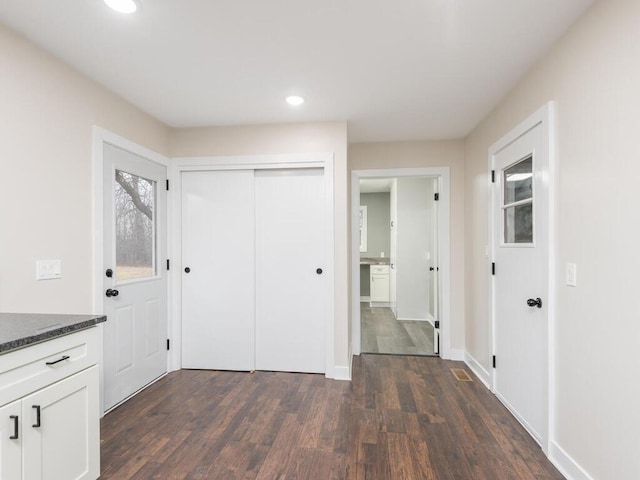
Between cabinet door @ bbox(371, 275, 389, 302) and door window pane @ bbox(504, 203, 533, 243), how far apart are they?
422 centimetres

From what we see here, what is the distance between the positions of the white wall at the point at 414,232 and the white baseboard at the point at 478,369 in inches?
75.3

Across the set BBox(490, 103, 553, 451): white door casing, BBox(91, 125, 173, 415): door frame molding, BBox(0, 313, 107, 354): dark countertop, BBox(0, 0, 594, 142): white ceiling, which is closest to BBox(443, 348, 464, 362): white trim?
BBox(490, 103, 553, 451): white door casing

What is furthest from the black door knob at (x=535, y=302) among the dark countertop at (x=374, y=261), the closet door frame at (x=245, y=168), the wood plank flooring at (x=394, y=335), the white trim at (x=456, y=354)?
the dark countertop at (x=374, y=261)

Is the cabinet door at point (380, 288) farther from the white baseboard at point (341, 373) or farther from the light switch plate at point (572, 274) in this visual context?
the light switch plate at point (572, 274)

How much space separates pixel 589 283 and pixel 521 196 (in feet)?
3.06

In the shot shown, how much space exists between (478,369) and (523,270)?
136 cm

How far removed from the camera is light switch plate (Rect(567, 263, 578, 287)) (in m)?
1.81

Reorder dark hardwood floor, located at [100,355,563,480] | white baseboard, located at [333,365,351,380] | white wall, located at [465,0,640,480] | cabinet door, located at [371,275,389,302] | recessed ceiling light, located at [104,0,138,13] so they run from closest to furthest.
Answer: white wall, located at [465,0,640,480] → recessed ceiling light, located at [104,0,138,13] → dark hardwood floor, located at [100,355,563,480] → white baseboard, located at [333,365,351,380] → cabinet door, located at [371,275,389,302]

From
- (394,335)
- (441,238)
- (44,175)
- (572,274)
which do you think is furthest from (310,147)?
(394,335)

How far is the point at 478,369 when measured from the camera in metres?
3.28

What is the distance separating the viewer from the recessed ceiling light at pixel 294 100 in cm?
270

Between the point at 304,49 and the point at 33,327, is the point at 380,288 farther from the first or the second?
the point at 33,327

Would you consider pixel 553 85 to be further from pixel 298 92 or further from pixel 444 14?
pixel 298 92

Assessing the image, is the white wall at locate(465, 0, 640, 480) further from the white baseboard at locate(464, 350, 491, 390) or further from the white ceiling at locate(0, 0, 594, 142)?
the white baseboard at locate(464, 350, 491, 390)
